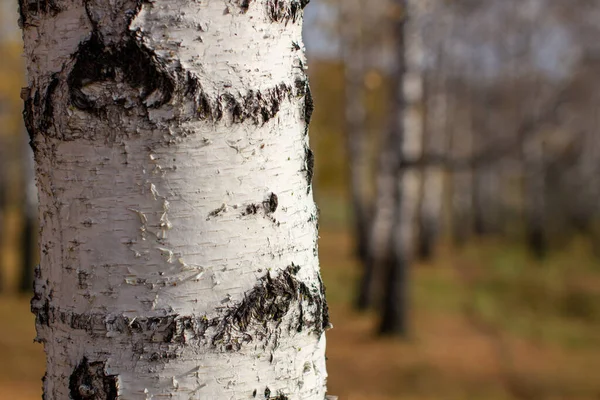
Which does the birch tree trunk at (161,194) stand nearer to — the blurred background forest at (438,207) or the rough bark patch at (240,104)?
the rough bark patch at (240,104)

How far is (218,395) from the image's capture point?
1.11m

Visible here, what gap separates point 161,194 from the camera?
1084mm

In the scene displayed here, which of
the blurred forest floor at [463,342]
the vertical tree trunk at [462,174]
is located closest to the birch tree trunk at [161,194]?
the blurred forest floor at [463,342]

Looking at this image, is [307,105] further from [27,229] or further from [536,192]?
[536,192]

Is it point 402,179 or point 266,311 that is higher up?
point 266,311

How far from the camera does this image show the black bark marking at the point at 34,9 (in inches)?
44.5

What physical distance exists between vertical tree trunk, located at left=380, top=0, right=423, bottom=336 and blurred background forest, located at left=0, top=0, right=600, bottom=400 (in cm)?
3

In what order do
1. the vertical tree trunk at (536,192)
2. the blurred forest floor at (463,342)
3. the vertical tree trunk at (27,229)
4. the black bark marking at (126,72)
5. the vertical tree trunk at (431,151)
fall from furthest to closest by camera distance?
the vertical tree trunk at (536,192) → the vertical tree trunk at (431,151) → the vertical tree trunk at (27,229) → the blurred forest floor at (463,342) → the black bark marking at (126,72)

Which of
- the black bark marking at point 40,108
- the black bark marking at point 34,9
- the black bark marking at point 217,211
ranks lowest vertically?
the black bark marking at point 217,211

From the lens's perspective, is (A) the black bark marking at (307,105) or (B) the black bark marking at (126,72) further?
(A) the black bark marking at (307,105)

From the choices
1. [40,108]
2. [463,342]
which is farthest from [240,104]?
[463,342]

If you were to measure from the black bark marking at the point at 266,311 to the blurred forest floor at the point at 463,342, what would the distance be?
17.8 ft

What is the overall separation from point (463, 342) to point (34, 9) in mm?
9357

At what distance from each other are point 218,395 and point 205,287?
0.61 ft
